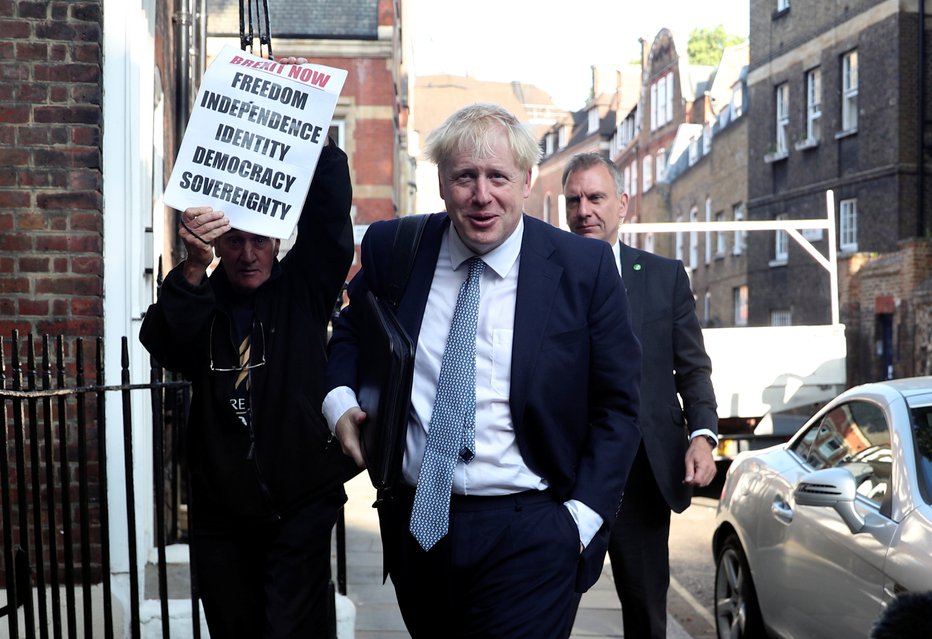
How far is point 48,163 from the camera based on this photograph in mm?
5430

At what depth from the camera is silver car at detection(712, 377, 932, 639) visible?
452cm

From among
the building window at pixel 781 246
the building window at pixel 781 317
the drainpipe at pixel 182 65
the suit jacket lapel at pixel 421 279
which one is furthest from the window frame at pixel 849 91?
the suit jacket lapel at pixel 421 279

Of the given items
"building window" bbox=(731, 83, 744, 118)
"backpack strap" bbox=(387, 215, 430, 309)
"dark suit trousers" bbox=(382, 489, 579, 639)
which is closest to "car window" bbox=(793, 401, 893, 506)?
"dark suit trousers" bbox=(382, 489, 579, 639)

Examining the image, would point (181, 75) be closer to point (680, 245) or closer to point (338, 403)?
point (338, 403)

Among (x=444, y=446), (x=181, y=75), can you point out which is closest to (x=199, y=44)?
(x=181, y=75)

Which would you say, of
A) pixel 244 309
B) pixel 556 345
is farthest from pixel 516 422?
pixel 244 309

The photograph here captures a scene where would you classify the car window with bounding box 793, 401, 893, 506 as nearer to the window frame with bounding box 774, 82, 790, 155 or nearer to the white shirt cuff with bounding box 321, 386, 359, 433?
the white shirt cuff with bounding box 321, 386, 359, 433

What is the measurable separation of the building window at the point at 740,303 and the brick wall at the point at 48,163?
33074mm

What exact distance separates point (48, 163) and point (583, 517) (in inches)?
135

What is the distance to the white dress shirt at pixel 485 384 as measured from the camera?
3037 mm

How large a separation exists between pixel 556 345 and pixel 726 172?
36.8 m

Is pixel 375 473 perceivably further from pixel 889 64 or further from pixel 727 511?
pixel 889 64

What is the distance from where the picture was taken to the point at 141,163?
5.89 m

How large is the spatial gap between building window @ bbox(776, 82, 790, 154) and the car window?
91.3 ft
